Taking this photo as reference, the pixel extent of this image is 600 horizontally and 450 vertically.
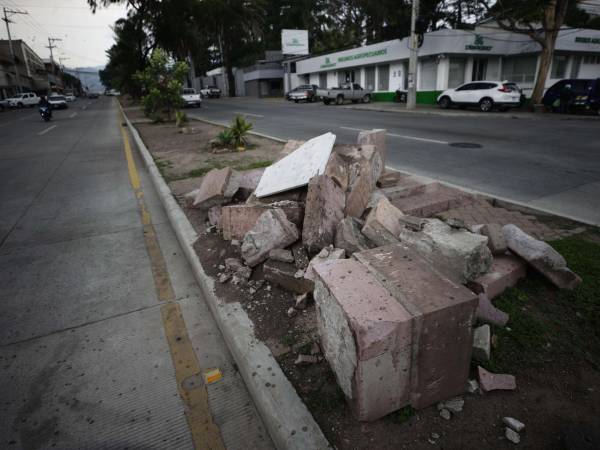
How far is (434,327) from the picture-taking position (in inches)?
72.2

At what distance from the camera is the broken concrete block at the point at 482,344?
2266 mm

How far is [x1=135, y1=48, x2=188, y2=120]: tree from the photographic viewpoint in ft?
59.4

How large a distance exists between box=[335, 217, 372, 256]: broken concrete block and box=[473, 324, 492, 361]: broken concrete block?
110 centimetres

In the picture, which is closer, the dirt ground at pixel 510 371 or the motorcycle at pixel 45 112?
the dirt ground at pixel 510 371

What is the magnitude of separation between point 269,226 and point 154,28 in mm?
33977

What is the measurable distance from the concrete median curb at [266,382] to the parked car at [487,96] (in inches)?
860

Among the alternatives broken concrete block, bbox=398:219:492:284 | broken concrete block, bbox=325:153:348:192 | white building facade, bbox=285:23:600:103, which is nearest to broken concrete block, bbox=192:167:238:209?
broken concrete block, bbox=325:153:348:192

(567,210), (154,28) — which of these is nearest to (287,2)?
(154,28)

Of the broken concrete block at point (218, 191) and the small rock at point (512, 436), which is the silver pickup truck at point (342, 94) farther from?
the small rock at point (512, 436)

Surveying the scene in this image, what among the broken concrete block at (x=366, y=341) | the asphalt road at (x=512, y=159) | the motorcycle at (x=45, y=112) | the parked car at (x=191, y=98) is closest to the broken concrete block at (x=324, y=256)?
the broken concrete block at (x=366, y=341)

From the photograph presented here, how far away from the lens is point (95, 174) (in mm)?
8781

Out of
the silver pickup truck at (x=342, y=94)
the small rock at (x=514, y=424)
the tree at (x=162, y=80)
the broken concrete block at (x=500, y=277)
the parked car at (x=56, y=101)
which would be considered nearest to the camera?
the small rock at (x=514, y=424)

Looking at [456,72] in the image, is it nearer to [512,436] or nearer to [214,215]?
[214,215]

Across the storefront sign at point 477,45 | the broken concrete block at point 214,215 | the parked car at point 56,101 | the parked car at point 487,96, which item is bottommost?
the broken concrete block at point 214,215
